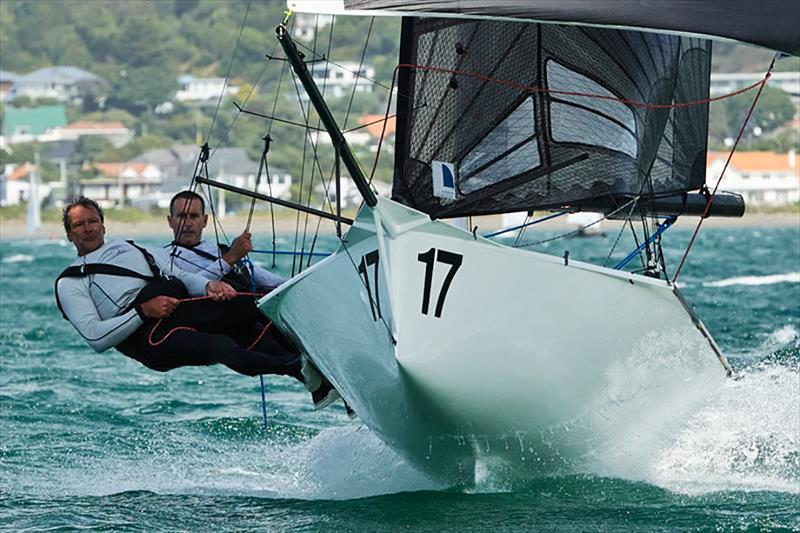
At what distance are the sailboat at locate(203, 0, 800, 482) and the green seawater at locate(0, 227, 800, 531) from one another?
0.73ft

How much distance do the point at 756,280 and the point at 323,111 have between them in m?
19.5

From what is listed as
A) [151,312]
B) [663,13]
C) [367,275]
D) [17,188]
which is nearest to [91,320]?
[151,312]

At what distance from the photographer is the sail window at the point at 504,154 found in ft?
20.8

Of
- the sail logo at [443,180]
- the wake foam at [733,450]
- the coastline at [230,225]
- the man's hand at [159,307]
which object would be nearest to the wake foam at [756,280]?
the wake foam at [733,450]

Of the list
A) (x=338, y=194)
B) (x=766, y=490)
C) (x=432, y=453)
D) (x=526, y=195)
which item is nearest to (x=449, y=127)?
(x=526, y=195)

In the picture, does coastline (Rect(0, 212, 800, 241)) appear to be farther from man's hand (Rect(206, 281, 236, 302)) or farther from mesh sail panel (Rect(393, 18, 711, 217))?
man's hand (Rect(206, 281, 236, 302))

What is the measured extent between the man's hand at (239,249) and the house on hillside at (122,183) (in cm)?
6639

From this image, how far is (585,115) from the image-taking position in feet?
21.8

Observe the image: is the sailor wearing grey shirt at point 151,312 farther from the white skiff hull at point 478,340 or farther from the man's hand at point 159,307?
the white skiff hull at point 478,340

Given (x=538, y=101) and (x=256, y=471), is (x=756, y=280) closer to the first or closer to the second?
(x=256, y=471)

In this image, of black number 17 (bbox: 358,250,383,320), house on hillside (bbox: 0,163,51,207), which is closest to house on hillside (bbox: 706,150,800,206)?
house on hillside (bbox: 0,163,51,207)

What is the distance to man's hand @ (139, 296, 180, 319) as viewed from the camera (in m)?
6.34

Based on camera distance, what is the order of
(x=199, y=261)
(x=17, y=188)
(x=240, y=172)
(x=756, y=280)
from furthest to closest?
(x=17, y=188), (x=240, y=172), (x=756, y=280), (x=199, y=261)

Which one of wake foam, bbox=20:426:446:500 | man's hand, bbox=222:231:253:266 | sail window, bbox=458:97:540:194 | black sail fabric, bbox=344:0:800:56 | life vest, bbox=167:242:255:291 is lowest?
wake foam, bbox=20:426:446:500
